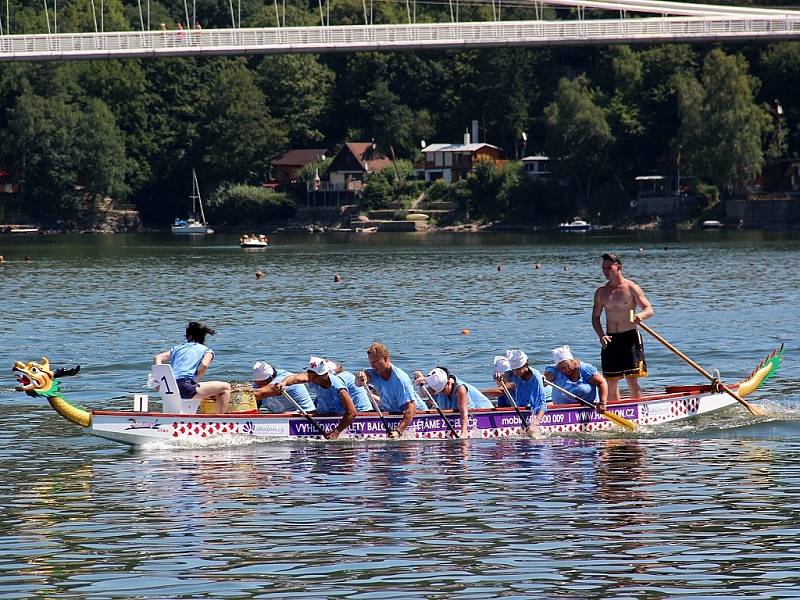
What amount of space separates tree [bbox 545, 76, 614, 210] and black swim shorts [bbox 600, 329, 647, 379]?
8778cm

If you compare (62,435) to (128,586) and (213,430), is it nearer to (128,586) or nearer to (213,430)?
(213,430)

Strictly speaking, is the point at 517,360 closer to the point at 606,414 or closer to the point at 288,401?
the point at 606,414

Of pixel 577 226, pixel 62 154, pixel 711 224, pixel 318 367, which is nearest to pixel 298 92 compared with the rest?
pixel 62 154

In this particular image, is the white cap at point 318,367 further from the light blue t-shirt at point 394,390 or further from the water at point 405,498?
the water at point 405,498

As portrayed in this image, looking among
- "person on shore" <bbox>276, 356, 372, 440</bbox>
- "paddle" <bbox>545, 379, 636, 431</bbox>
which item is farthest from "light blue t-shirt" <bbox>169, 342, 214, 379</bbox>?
"paddle" <bbox>545, 379, 636, 431</bbox>

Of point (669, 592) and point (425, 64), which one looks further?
point (425, 64)

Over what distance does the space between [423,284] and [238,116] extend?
236 feet

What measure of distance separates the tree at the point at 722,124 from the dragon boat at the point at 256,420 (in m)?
82.1

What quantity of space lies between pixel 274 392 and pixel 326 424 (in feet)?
2.63

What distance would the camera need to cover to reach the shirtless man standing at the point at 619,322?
801 inches

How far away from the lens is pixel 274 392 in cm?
1983

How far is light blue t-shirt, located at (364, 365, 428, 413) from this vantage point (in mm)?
19672

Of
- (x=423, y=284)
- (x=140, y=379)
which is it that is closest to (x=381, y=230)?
(x=423, y=284)

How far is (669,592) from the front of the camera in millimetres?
12289
